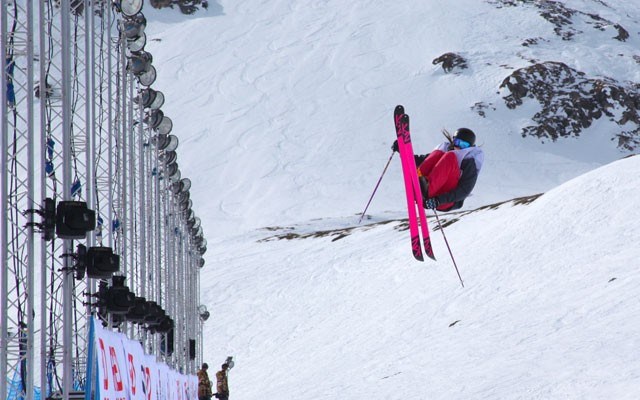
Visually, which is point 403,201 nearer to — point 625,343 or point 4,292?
point 625,343

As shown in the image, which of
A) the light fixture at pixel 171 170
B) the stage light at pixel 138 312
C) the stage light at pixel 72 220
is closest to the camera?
the stage light at pixel 72 220

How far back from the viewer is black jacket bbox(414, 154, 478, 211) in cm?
1227

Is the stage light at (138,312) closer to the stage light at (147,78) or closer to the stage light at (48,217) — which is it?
the stage light at (147,78)

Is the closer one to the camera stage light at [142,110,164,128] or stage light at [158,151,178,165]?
stage light at [142,110,164,128]

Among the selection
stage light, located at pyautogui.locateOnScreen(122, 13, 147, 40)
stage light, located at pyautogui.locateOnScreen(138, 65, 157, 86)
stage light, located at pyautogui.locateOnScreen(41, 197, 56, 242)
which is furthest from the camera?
stage light, located at pyautogui.locateOnScreen(138, 65, 157, 86)

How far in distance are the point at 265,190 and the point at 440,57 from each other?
35290mm

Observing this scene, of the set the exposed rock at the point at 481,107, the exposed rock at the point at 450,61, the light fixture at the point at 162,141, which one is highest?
the exposed rock at the point at 450,61

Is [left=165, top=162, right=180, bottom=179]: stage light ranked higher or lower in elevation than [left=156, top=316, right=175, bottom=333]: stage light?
higher

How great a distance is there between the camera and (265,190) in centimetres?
9819

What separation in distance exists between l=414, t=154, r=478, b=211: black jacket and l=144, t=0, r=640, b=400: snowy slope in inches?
216

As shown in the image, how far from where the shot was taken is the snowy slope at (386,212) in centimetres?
2391

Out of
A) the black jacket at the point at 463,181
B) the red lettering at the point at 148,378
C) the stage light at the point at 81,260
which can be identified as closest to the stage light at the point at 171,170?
the red lettering at the point at 148,378

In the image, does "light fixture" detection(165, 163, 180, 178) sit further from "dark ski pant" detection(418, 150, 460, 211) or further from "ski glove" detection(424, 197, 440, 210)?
"dark ski pant" detection(418, 150, 460, 211)

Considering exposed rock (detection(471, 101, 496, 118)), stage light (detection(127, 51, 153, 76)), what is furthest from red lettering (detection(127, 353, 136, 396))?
exposed rock (detection(471, 101, 496, 118))
